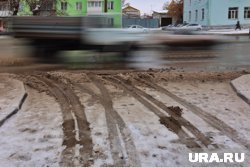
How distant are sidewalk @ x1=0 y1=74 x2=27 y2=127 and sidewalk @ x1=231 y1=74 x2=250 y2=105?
Result: 4.46 meters

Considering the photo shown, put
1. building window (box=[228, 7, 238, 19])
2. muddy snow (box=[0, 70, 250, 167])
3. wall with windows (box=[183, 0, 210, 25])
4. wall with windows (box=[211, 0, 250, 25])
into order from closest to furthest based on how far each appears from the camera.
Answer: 1. muddy snow (box=[0, 70, 250, 167])
2. wall with windows (box=[211, 0, 250, 25])
3. building window (box=[228, 7, 238, 19])
4. wall with windows (box=[183, 0, 210, 25])

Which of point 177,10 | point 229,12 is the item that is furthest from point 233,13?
point 177,10

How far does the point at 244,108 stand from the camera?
23.6 feet

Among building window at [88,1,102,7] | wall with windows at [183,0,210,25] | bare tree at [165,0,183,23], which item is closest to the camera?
wall with windows at [183,0,210,25]

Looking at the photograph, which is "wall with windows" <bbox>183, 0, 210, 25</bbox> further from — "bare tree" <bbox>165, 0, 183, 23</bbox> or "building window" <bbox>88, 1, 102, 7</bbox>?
"building window" <bbox>88, 1, 102, 7</bbox>

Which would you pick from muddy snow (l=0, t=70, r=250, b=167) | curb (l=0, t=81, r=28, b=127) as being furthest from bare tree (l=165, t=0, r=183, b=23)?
curb (l=0, t=81, r=28, b=127)

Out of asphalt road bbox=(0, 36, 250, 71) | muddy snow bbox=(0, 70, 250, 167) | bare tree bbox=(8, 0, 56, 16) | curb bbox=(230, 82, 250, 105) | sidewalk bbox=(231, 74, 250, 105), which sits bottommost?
muddy snow bbox=(0, 70, 250, 167)

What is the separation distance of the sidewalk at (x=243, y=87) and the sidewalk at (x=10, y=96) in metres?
4.46

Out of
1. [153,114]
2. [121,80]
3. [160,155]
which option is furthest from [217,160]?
[121,80]

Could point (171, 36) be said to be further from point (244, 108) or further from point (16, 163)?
point (16, 163)

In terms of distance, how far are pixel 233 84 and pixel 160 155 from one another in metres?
5.10

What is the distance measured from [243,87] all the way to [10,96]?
5155 mm

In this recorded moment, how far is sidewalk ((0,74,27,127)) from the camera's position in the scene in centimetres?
660

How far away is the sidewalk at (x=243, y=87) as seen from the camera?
8.01 m
